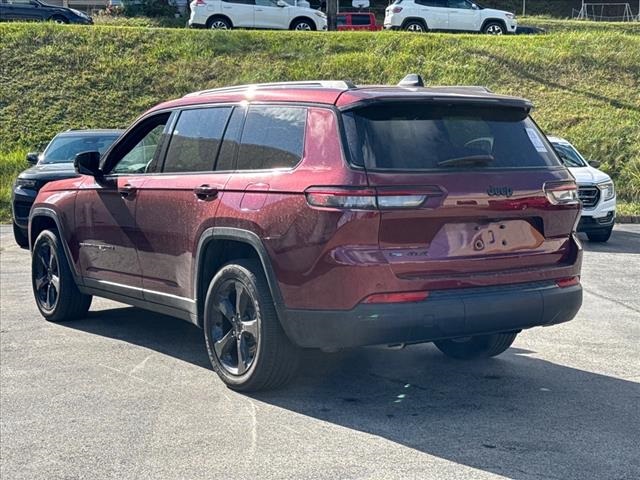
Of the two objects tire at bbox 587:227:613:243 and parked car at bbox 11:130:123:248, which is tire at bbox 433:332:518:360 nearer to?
parked car at bbox 11:130:123:248

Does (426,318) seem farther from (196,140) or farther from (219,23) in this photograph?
(219,23)

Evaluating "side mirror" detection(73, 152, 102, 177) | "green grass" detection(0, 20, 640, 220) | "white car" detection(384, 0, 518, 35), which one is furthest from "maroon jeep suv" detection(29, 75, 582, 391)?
"white car" detection(384, 0, 518, 35)

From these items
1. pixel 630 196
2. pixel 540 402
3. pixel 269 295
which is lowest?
pixel 630 196

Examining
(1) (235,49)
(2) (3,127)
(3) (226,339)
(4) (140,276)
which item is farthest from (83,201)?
(1) (235,49)

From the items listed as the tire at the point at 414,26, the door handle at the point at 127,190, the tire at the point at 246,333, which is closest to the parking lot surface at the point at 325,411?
the tire at the point at 246,333

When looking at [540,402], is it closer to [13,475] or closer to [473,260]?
[473,260]

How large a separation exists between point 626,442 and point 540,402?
2.49 feet

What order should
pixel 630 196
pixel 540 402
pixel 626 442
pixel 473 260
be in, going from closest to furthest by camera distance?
pixel 626 442, pixel 473 260, pixel 540 402, pixel 630 196

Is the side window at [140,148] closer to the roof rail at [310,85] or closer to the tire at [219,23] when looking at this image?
the roof rail at [310,85]

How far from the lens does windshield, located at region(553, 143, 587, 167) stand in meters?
14.5

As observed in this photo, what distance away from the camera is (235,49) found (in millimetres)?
26984

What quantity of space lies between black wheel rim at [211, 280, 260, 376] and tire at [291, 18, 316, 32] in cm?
2665

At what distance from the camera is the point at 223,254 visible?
19.2 feet

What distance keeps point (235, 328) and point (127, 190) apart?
1605mm
